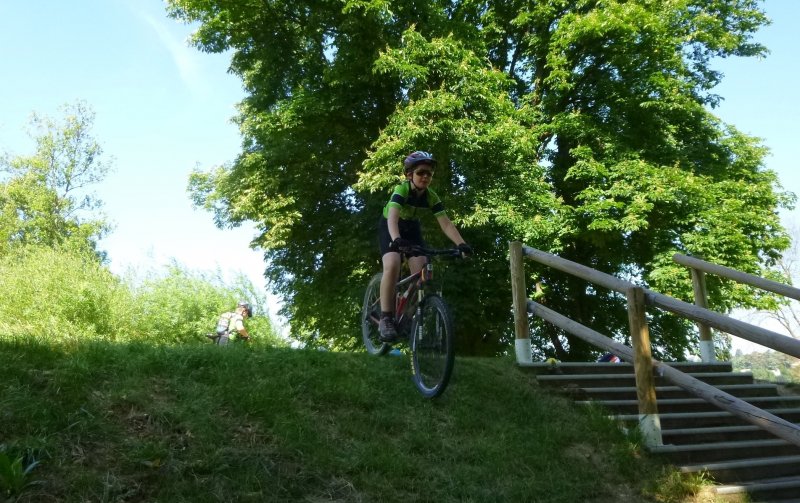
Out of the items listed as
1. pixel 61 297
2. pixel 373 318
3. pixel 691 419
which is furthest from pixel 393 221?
pixel 61 297

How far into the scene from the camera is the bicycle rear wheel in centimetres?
710

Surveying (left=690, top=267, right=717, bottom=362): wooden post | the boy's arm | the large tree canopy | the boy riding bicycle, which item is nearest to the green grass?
the boy riding bicycle

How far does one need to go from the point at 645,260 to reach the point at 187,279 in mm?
18102

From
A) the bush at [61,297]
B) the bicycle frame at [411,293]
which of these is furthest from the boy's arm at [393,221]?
the bush at [61,297]

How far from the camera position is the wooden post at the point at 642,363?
5195mm

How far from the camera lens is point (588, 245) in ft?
58.5

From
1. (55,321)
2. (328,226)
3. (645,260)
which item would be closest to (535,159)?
(645,260)

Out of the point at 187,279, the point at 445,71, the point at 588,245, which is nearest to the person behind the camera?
the point at 445,71

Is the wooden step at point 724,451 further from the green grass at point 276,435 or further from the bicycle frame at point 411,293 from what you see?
the bicycle frame at point 411,293

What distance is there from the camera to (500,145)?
14.8 m

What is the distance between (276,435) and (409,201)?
2578 millimetres

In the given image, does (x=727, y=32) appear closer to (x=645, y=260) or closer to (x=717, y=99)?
(x=717, y=99)

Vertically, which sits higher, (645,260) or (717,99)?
(717,99)

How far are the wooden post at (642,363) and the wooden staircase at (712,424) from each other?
0.23m
